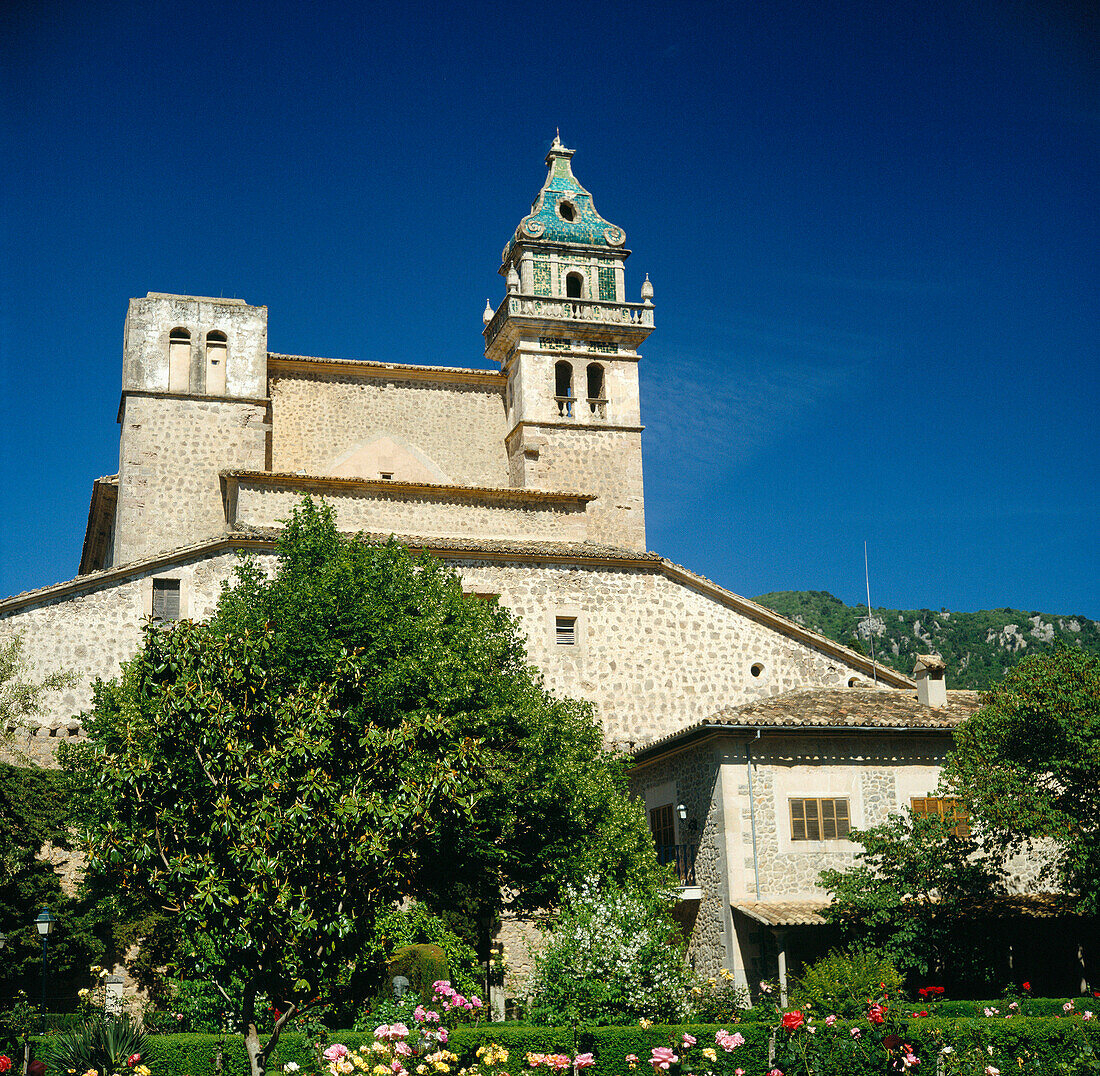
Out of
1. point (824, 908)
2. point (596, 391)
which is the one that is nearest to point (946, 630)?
point (596, 391)

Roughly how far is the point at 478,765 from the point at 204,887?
12.5 feet

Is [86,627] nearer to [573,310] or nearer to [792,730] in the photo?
[792,730]

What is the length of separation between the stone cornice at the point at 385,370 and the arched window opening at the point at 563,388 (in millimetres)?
1879

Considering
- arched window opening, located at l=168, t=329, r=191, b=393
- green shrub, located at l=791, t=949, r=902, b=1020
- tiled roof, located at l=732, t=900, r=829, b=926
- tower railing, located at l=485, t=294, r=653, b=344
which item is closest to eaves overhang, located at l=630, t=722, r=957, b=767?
tiled roof, located at l=732, t=900, r=829, b=926

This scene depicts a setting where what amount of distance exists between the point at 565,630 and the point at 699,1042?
16.4 m

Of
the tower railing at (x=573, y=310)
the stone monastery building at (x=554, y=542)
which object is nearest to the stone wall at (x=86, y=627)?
the stone monastery building at (x=554, y=542)

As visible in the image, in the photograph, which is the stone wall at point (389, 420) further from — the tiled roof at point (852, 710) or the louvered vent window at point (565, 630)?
the tiled roof at point (852, 710)

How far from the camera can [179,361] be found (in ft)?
118

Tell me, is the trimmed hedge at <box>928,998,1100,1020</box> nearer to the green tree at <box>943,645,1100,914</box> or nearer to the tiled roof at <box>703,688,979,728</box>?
the green tree at <box>943,645,1100,914</box>

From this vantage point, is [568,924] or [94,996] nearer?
[568,924]

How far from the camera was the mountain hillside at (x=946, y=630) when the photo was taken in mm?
100812

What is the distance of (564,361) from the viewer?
39875 millimetres

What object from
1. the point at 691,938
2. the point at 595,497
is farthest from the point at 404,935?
the point at 595,497

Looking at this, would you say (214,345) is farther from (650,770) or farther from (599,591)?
(650,770)
